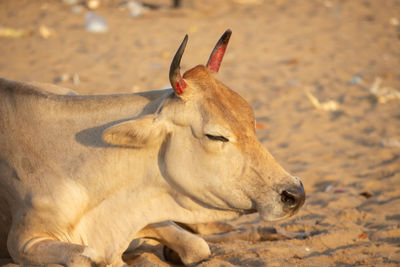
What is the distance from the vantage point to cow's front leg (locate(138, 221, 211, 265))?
123 inches

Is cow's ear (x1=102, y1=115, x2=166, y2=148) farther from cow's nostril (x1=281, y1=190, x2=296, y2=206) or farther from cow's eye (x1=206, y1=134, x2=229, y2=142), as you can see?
cow's nostril (x1=281, y1=190, x2=296, y2=206)

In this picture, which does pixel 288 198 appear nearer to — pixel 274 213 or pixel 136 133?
pixel 274 213

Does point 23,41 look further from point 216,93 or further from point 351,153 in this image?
point 216,93

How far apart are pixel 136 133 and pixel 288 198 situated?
83 cm

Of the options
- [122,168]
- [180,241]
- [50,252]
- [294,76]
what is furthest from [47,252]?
[294,76]

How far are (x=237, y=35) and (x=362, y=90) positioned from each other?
3409 millimetres

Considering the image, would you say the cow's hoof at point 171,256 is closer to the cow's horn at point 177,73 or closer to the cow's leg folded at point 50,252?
the cow's leg folded at point 50,252

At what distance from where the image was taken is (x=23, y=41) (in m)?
8.90

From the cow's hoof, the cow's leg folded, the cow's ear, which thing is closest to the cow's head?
the cow's ear

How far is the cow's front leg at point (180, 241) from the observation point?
313 centimetres

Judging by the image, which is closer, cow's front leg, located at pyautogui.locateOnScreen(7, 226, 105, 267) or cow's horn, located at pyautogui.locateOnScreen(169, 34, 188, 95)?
cow's horn, located at pyautogui.locateOnScreen(169, 34, 188, 95)

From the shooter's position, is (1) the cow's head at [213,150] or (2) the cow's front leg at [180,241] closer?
(1) the cow's head at [213,150]

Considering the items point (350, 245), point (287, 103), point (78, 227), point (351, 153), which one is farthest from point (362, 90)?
point (78, 227)

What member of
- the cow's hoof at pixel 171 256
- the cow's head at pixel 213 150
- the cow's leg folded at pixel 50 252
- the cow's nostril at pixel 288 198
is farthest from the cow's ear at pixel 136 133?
the cow's hoof at pixel 171 256
